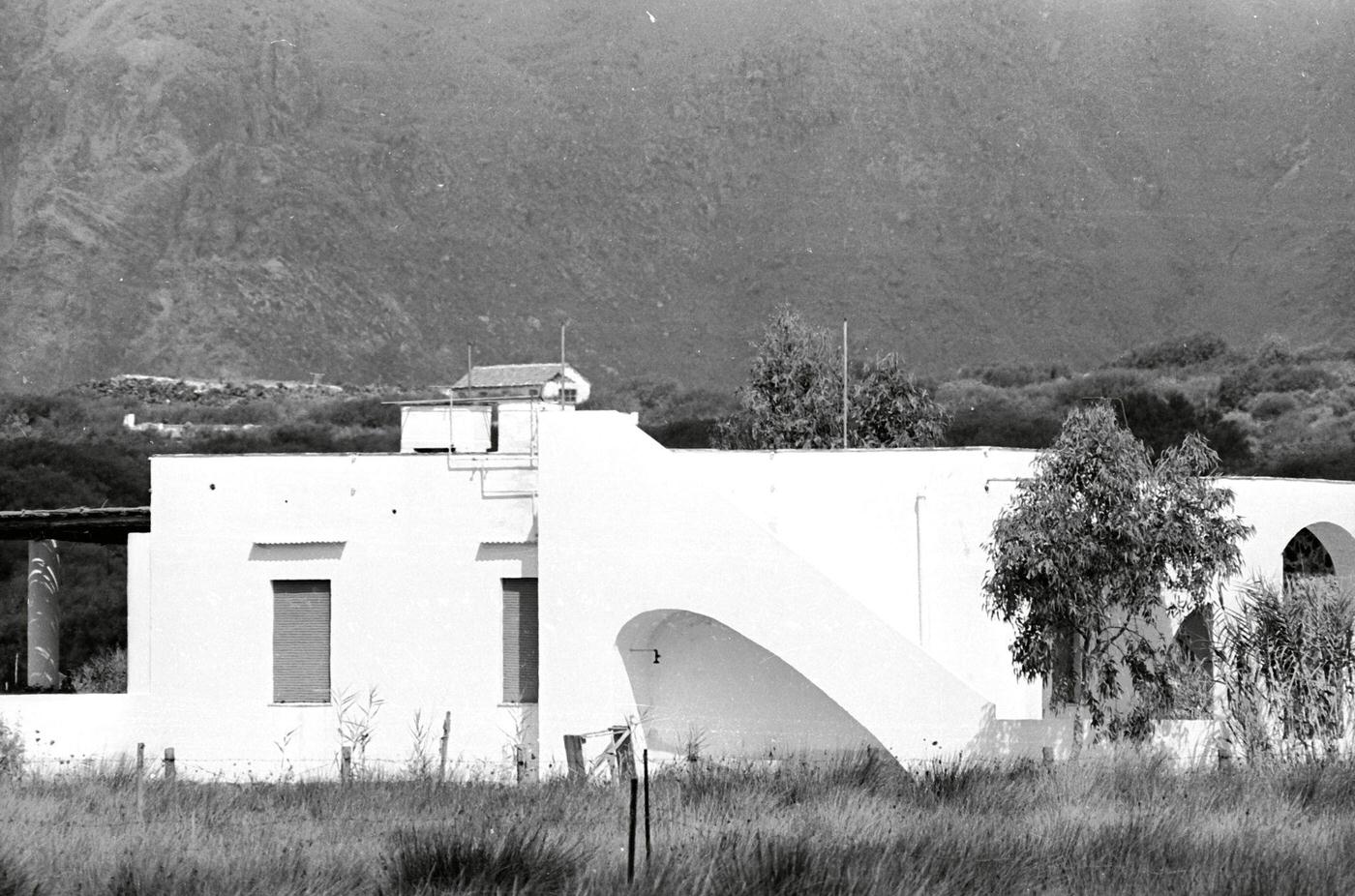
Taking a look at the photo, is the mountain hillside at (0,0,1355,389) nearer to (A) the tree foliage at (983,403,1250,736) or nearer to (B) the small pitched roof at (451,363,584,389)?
(B) the small pitched roof at (451,363,584,389)

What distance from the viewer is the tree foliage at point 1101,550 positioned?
17.1 metres

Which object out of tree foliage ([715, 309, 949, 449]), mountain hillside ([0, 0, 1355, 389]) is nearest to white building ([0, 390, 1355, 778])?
tree foliage ([715, 309, 949, 449])

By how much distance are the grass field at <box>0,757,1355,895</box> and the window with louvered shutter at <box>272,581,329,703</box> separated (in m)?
2.27

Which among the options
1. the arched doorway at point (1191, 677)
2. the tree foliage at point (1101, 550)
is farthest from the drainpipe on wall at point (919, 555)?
the arched doorway at point (1191, 677)

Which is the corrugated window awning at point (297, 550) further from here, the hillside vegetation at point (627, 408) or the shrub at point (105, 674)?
the hillside vegetation at point (627, 408)

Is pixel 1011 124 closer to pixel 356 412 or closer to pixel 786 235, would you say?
pixel 786 235

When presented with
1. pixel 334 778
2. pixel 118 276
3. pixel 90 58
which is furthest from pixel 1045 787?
pixel 90 58

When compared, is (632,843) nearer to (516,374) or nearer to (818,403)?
(516,374)

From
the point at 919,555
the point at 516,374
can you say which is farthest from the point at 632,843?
the point at 516,374

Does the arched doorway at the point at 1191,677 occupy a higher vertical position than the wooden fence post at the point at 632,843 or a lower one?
higher

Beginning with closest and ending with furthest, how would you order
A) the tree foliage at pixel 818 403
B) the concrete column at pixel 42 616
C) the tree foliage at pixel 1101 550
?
the tree foliage at pixel 1101 550 → the concrete column at pixel 42 616 → the tree foliage at pixel 818 403

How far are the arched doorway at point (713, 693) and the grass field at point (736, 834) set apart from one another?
98cm

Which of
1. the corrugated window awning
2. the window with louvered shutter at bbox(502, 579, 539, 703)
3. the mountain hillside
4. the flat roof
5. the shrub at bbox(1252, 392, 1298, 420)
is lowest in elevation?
the window with louvered shutter at bbox(502, 579, 539, 703)

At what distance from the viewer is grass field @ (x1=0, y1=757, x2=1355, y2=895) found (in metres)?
11.7
